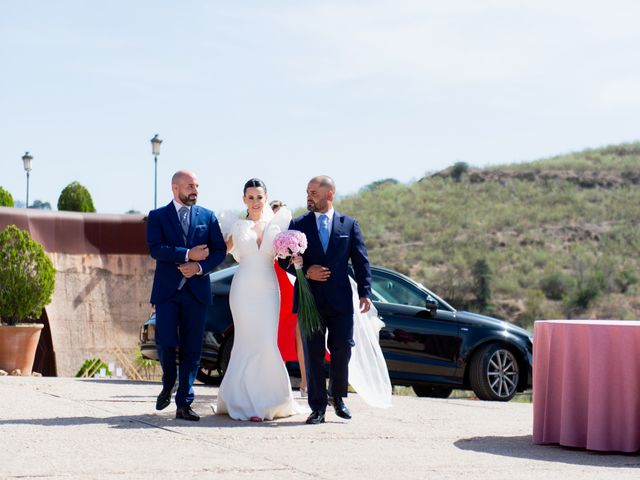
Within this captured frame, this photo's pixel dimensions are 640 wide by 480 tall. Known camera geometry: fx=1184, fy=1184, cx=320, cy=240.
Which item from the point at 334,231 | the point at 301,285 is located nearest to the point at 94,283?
the point at 301,285

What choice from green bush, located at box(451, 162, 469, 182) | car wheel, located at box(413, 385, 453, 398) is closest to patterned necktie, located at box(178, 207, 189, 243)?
car wheel, located at box(413, 385, 453, 398)

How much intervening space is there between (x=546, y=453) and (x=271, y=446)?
2.00 meters

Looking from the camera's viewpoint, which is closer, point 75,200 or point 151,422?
point 151,422

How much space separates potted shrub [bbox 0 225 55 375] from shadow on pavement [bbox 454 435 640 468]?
9.65 metres

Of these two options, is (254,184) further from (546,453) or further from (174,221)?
(546,453)

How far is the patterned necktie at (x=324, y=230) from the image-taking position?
10.0 meters

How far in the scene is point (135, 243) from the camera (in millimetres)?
25344

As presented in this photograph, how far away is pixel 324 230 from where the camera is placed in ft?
33.1

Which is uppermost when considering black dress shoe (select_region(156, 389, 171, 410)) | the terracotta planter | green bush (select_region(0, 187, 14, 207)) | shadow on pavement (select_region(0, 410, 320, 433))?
green bush (select_region(0, 187, 14, 207))

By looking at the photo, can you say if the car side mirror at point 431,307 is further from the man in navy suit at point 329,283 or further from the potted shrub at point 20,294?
the potted shrub at point 20,294

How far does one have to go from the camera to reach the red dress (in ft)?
39.6

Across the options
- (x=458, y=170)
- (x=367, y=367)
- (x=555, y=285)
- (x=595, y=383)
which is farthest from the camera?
(x=458, y=170)

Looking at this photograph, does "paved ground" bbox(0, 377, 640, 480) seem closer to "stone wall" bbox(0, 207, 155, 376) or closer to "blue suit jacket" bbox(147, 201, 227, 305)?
"blue suit jacket" bbox(147, 201, 227, 305)

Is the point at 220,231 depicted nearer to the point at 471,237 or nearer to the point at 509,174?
the point at 471,237
